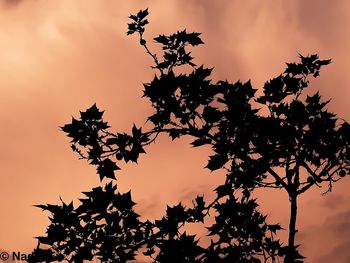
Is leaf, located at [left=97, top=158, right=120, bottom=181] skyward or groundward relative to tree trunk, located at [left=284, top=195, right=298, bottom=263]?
skyward

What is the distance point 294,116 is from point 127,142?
13.5 ft

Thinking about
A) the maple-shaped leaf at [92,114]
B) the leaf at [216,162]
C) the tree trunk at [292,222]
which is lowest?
the tree trunk at [292,222]

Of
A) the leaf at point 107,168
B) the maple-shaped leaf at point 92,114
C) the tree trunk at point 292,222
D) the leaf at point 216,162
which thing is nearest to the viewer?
the leaf at point 107,168

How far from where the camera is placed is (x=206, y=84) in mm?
10523

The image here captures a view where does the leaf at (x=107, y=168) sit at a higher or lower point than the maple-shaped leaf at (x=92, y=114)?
lower

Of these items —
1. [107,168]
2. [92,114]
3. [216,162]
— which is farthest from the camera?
[216,162]

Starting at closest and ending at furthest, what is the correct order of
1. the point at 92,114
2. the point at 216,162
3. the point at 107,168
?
the point at 107,168, the point at 92,114, the point at 216,162

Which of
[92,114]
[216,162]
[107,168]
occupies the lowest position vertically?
[107,168]

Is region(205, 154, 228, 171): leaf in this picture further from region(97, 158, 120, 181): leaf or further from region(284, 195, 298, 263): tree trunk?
region(97, 158, 120, 181): leaf

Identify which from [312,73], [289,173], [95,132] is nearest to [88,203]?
[95,132]

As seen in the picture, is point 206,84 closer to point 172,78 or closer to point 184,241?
point 172,78

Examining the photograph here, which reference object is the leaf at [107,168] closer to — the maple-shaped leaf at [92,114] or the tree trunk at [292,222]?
the maple-shaped leaf at [92,114]

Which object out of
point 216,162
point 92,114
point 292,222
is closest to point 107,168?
point 92,114

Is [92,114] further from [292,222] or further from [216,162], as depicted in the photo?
[292,222]
